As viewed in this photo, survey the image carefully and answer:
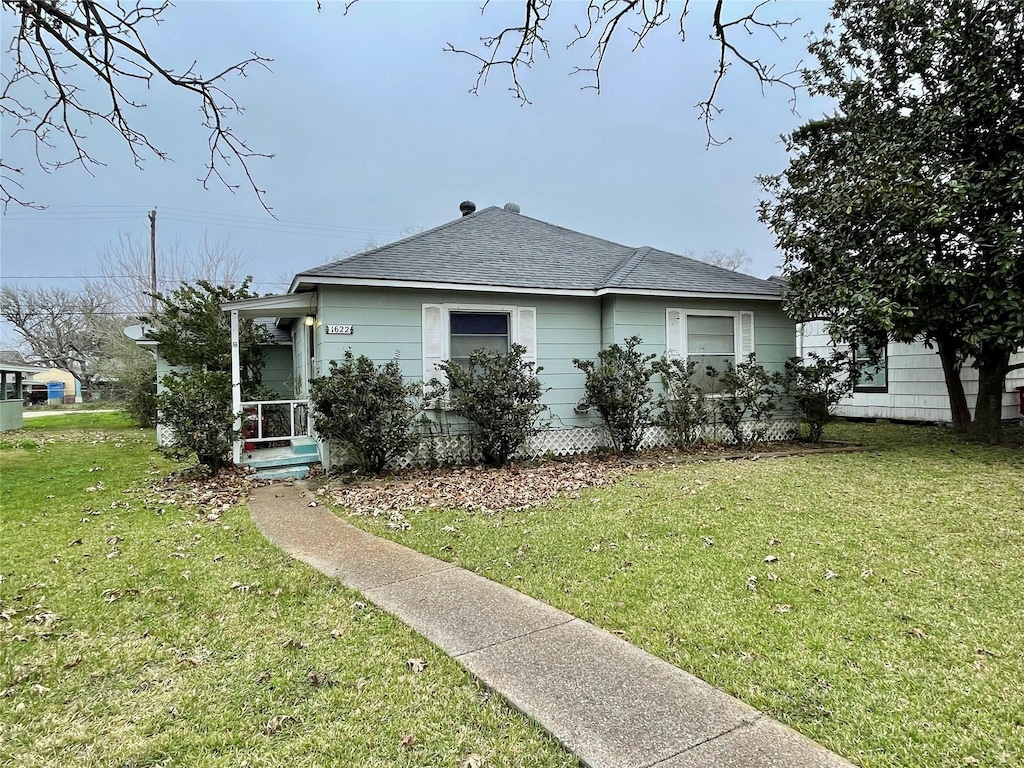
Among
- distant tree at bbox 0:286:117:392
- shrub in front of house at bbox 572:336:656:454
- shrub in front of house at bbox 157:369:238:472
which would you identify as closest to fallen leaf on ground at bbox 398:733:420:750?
shrub in front of house at bbox 157:369:238:472

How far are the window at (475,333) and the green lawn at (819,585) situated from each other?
3574 millimetres

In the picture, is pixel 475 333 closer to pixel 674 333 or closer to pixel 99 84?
pixel 674 333

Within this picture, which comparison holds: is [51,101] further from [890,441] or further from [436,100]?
[890,441]

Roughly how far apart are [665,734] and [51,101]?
566 centimetres

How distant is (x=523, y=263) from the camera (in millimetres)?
10164

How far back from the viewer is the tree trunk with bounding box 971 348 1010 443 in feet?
32.5

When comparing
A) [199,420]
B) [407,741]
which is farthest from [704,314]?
[407,741]

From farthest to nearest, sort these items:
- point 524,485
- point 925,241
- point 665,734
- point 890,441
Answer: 1. point 890,441
2. point 925,241
3. point 524,485
4. point 665,734

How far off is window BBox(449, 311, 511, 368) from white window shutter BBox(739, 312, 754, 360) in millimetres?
4869

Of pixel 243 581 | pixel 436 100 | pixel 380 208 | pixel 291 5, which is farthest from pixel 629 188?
pixel 243 581

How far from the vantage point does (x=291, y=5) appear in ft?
14.3

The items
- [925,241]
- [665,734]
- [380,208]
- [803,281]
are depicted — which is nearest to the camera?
[665,734]

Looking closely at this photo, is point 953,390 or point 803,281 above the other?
point 803,281

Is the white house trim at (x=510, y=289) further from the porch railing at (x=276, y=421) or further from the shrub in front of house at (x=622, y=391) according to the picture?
the porch railing at (x=276, y=421)
